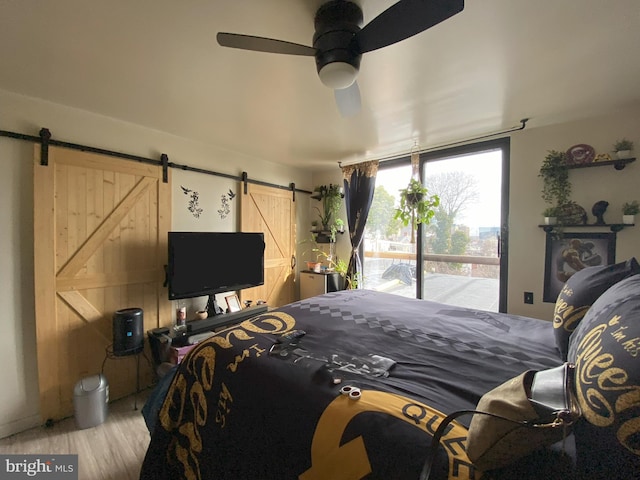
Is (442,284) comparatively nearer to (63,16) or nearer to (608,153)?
(608,153)

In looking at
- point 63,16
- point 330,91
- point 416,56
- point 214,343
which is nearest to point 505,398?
point 214,343

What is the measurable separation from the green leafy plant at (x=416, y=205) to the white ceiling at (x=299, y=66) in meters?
0.70

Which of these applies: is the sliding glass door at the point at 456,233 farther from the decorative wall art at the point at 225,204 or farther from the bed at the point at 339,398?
the decorative wall art at the point at 225,204

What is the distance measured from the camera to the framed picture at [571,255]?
2260mm

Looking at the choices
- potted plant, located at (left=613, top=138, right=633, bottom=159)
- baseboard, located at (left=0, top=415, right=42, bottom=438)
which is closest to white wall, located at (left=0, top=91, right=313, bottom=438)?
baseboard, located at (left=0, top=415, right=42, bottom=438)

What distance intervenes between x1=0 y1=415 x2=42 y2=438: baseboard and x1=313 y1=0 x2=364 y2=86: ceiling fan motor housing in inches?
128

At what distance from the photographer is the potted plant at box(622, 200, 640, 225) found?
212 centimetres

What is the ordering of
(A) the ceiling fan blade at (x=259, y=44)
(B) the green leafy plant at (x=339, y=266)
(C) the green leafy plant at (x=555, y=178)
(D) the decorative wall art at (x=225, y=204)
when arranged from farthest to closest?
(B) the green leafy plant at (x=339, y=266)
(D) the decorative wall art at (x=225, y=204)
(C) the green leafy plant at (x=555, y=178)
(A) the ceiling fan blade at (x=259, y=44)

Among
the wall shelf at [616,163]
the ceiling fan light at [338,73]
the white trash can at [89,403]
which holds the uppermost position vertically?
the ceiling fan light at [338,73]

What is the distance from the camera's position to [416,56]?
1.56m

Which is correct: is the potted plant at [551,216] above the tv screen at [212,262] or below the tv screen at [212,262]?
above

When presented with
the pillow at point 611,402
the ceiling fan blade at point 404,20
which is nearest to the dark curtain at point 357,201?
the ceiling fan blade at point 404,20

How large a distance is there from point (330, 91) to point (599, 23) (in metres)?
1.46

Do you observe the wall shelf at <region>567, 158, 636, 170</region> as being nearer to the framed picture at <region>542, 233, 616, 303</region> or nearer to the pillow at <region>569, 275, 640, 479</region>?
the framed picture at <region>542, 233, 616, 303</region>
